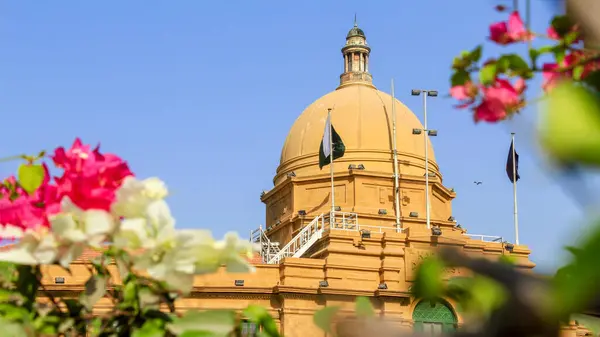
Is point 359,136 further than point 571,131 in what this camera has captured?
Yes

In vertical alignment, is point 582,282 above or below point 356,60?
below

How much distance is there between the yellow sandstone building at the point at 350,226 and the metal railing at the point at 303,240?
0.20 ft

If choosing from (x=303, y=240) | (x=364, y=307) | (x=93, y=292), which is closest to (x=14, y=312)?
(x=93, y=292)

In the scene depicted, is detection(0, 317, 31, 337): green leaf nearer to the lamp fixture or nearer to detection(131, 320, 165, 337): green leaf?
detection(131, 320, 165, 337): green leaf

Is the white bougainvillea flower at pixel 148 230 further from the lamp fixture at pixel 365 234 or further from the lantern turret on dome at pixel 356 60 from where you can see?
the lantern turret on dome at pixel 356 60

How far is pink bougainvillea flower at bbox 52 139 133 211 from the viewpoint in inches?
108

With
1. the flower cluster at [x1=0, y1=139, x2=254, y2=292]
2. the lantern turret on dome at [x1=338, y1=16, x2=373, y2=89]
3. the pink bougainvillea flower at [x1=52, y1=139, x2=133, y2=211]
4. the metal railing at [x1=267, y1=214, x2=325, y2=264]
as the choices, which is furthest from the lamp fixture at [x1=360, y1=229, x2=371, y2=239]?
the flower cluster at [x1=0, y1=139, x2=254, y2=292]

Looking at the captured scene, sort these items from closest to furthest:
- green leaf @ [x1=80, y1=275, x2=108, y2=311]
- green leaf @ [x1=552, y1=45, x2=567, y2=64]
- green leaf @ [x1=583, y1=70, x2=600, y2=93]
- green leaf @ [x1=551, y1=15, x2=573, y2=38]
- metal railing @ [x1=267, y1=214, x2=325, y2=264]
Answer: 1. green leaf @ [x1=583, y1=70, x2=600, y2=93]
2. green leaf @ [x1=551, y1=15, x2=573, y2=38]
3. green leaf @ [x1=552, y1=45, x2=567, y2=64]
4. green leaf @ [x1=80, y1=275, x2=108, y2=311]
5. metal railing @ [x1=267, y1=214, x2=325, y2=264]

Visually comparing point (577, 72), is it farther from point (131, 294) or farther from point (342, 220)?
point (342, 220)

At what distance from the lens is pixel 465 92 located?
280 cm

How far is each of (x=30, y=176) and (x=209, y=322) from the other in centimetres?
105

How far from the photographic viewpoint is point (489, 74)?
271cm

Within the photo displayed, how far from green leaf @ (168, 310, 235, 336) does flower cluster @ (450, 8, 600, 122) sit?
0.95 metres

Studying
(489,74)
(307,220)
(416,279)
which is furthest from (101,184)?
(307,220)
